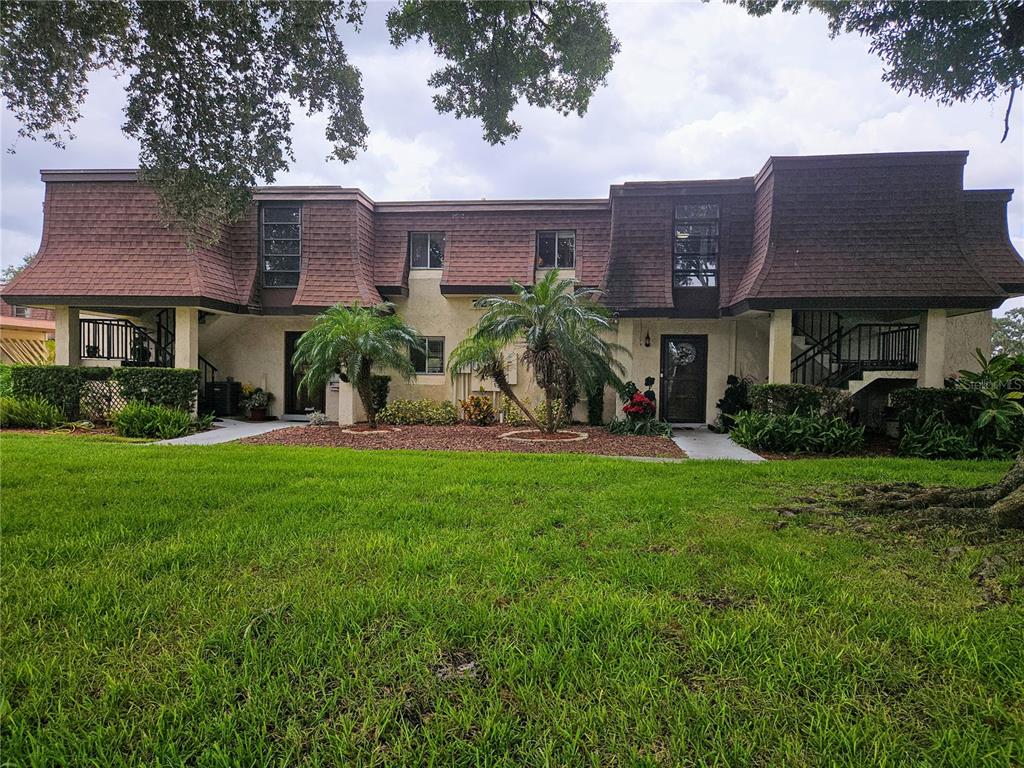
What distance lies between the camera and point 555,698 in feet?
7.14

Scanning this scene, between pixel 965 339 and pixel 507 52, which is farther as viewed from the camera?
pixel 965 339

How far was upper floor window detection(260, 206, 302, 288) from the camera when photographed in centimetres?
1443

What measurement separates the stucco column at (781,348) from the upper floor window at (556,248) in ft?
18.3

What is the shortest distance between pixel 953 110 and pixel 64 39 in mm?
8912

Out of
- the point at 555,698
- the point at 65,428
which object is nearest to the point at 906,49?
the point at 555,698

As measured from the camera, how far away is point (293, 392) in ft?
50.2

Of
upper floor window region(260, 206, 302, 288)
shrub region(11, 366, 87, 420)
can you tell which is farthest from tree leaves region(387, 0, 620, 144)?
shrub region(11, 366, 87, 420)

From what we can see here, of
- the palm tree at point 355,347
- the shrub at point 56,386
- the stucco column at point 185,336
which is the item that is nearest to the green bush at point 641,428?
the palm tree at point 355,347

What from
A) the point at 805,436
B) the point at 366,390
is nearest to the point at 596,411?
the point at 805,436

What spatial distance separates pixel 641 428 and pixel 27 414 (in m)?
13.2

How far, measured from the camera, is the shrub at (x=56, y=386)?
1191cm

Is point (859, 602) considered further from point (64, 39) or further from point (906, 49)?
point (64, 39)

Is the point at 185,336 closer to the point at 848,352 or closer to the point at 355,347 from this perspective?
the point at 355,347

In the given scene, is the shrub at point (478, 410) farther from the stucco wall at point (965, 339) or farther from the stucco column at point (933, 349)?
the stucco wall at point (965, 339)
